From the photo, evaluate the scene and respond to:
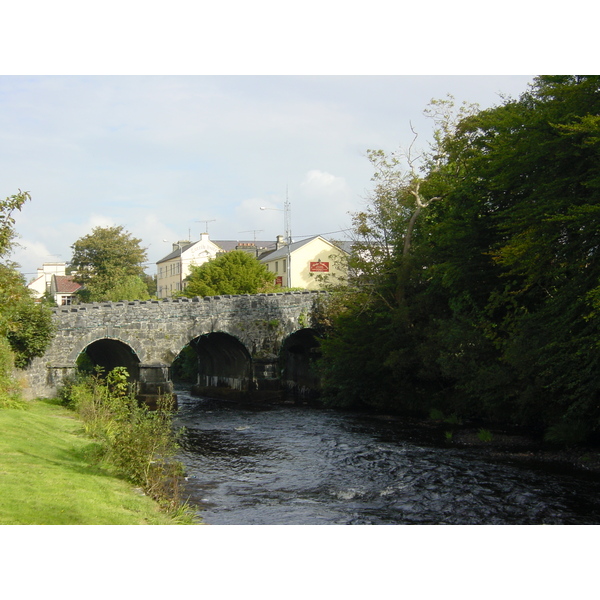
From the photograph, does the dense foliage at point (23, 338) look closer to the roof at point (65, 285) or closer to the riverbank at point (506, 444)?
the riverbank at point (506, 444)

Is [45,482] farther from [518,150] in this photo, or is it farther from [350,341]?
[350,341]

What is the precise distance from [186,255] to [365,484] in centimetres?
6652

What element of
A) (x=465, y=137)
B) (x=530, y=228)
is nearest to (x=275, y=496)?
(x=530, y=228)

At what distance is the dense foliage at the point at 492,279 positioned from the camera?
1612cm

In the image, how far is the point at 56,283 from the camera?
87250 millimetres

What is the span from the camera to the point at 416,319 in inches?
1114

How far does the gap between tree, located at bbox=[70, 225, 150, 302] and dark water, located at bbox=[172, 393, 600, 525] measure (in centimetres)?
4702

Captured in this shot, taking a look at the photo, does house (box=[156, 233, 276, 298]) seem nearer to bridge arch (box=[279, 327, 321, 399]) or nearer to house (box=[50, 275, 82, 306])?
house (box=[50, 275, 82, 306])

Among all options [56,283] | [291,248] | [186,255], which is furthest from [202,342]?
[56,283]

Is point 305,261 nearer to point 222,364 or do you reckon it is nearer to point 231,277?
point 231,277

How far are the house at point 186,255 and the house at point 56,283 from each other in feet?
35.8

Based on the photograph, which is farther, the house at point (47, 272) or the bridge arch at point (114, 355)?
the house at point (47, 272)

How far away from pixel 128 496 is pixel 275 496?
12.6ft

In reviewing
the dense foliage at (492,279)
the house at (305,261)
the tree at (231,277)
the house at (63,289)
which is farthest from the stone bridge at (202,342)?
the house at (63,289)
